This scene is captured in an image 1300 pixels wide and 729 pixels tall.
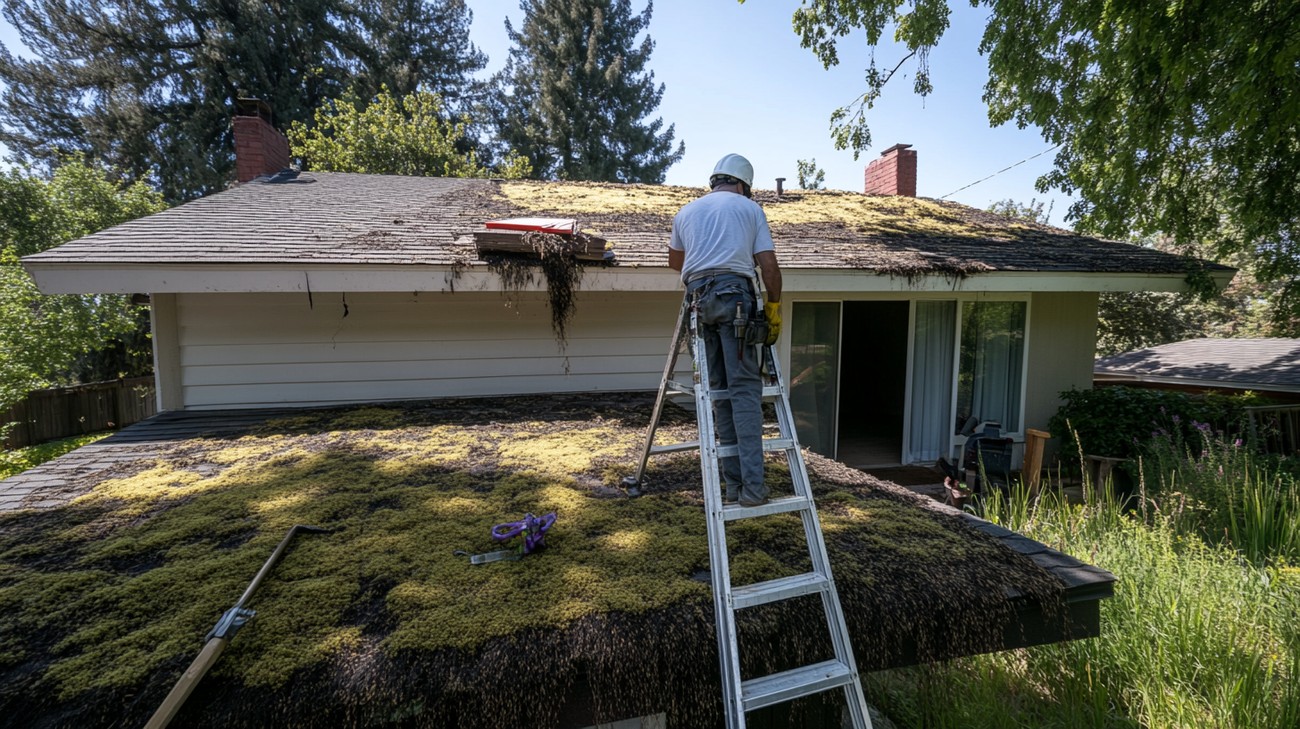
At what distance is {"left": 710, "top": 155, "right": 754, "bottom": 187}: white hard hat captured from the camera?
8.77 feet

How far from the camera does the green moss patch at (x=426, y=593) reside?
155 centimetres

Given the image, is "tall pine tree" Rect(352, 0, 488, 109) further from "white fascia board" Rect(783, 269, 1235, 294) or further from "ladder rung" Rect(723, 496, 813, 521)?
"ladder rung" Rect(723, 496, 813, 521)

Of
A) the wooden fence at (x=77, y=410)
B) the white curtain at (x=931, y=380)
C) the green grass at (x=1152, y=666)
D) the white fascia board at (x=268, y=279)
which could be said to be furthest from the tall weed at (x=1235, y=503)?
the wooden fence at (x=77, y=410)

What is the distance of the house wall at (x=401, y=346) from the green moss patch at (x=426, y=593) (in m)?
1.93

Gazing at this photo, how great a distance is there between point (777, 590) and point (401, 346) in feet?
15.5

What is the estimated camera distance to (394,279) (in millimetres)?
4430

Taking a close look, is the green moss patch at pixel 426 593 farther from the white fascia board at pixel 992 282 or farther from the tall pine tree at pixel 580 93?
the tall pine tree at pixel 580 93

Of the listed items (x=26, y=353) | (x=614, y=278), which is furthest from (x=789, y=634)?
(x=26, y=353)

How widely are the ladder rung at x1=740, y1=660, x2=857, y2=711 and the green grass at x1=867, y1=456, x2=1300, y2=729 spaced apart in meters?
1.07

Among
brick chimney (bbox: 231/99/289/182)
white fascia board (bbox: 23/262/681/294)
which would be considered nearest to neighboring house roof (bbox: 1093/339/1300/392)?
white fascia board (bbox: 23/262/681/294)

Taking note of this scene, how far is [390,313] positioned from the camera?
527cm

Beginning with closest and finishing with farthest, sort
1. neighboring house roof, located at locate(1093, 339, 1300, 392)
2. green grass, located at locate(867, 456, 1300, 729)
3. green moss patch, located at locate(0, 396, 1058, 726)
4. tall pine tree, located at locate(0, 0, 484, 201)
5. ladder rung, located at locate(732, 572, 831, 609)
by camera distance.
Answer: green moss patch, located at locate(0, 396, 1058, 726), ladder rung, located at locate(732, 572, 831, 609), green grass, located at locate(867, 456, 1300, 729), neighboring house roof, located at locate(1093, 339, 1300, 392), tall pine tree, located at locate(0, 0, 484, 201)

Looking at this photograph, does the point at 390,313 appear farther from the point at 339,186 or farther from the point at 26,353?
the point at 26,353

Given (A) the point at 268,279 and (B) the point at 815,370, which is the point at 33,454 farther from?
(B) the point at 815,370
